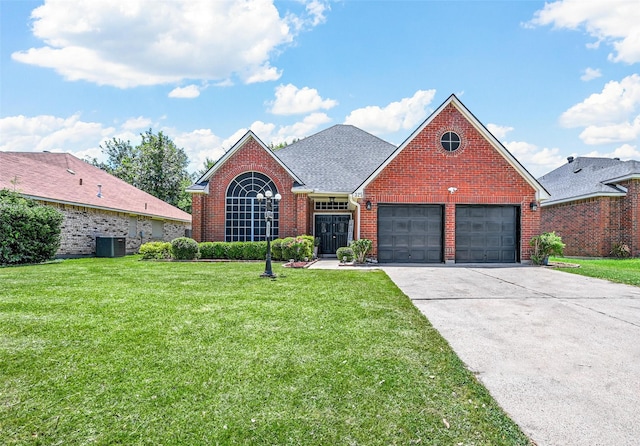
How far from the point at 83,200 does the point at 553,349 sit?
19817 millimetres

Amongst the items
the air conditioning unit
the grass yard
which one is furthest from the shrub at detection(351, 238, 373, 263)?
the air conditioning unit

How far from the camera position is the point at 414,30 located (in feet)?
39.6

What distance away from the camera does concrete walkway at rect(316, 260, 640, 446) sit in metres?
2.93

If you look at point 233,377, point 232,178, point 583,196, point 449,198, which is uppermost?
point 232,178

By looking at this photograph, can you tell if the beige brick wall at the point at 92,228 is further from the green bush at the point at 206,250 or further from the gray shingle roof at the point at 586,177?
the gray shingle roof at the point at 586,177

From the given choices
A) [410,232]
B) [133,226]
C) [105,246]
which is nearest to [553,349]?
[410,232]

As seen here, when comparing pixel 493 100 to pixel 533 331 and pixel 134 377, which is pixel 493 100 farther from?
pixel 134 377

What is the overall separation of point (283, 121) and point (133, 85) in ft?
47.0

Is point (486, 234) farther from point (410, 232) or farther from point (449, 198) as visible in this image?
point (410, 232)

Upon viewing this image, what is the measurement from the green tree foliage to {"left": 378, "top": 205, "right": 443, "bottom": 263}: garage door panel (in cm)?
2964

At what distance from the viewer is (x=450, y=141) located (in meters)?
14.6

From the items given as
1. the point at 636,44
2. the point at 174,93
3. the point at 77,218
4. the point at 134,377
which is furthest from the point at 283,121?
the point at 134,377

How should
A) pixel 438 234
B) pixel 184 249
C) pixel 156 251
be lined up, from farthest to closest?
pixel 156 251
pixel 184 249
pixel 438 234

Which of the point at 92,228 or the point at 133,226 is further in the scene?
the point at 133,226
